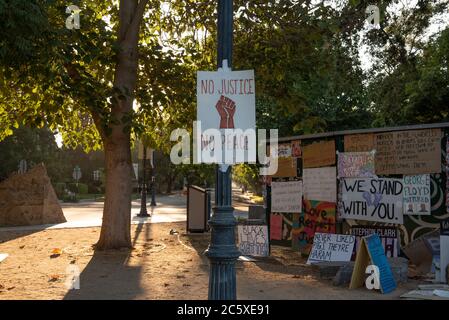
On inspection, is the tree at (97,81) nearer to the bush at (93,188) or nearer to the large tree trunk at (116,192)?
the large tree trunk at (116,192)

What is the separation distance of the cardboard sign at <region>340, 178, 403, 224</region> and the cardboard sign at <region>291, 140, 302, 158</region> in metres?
1.38

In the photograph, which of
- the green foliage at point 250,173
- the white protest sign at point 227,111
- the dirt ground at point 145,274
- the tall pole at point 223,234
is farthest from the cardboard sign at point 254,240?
the green foliage at point 250,173

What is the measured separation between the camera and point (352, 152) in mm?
11227

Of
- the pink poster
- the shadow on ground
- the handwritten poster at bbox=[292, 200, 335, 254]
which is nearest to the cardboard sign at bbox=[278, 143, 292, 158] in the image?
the handwritten poster at bbox=[292, 200, 335, 254]

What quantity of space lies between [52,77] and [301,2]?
18.6 feet

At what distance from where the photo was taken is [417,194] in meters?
10.2

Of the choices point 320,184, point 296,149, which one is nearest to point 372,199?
point 320,184

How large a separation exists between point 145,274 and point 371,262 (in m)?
3.83

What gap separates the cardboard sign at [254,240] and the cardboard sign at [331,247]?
42.3 inches

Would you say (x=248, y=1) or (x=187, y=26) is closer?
(x=248, y=1)

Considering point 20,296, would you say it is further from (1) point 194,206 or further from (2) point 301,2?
(1) point 194,206

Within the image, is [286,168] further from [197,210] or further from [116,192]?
[197,210]

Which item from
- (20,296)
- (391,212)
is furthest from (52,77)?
(391,212)

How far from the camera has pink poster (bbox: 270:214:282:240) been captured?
504 inches
